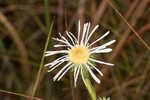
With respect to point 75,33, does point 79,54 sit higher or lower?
lower

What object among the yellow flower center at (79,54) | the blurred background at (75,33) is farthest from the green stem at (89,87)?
the blurred background at (75,33)

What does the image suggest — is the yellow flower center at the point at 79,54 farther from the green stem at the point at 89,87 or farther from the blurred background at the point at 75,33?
the blurred background at the point at 75,33

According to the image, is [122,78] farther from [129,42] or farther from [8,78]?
[8,78]

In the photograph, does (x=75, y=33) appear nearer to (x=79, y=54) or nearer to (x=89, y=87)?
(x=79, y=54)

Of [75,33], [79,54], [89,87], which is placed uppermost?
[75,33]

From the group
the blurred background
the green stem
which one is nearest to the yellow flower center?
the green stem

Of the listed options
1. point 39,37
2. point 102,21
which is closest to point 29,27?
point 39,37

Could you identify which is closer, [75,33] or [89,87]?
[89,87]

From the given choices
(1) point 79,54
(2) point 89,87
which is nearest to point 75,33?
Answer: (1) point 79,54

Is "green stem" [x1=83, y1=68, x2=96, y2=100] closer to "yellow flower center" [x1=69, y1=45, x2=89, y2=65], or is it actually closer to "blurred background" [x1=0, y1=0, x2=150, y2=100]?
"yellow flower center" [x1=69, y1=45, x2=89, y2=65]
